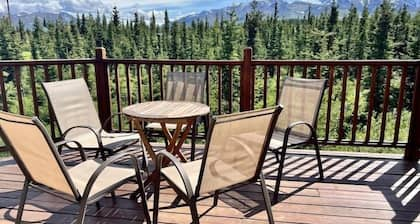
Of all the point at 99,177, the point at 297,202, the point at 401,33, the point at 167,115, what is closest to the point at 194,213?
the point at 99,177

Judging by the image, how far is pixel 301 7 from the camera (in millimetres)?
21531

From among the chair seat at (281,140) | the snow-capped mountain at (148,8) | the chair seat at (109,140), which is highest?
the snow-capped mountain at (148,8)

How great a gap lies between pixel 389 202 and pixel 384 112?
4.21 ft

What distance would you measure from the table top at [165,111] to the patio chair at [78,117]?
338mm

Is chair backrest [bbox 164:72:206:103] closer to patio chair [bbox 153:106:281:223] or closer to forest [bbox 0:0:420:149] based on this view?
patio chair [bbox 153:106:281:223]

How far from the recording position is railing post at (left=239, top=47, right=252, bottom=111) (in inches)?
153

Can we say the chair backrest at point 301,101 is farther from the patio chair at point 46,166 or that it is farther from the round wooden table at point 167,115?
the patio chair at point 46,166

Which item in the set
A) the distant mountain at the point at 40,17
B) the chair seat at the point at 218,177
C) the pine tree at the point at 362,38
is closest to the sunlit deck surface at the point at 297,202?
the chair seat at the point at 218,177

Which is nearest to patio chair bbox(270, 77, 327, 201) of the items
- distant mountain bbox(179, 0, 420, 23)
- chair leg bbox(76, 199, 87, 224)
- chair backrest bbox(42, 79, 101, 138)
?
chair leg bbox(76, 199, 87, 224)

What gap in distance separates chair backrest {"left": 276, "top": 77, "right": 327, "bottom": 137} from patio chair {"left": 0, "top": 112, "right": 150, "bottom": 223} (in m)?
1.79

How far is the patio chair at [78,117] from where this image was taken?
10.0 feet

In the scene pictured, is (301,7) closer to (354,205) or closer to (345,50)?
(345,50)

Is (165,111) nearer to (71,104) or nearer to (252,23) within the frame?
(71,104)

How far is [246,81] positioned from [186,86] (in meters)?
0.71
